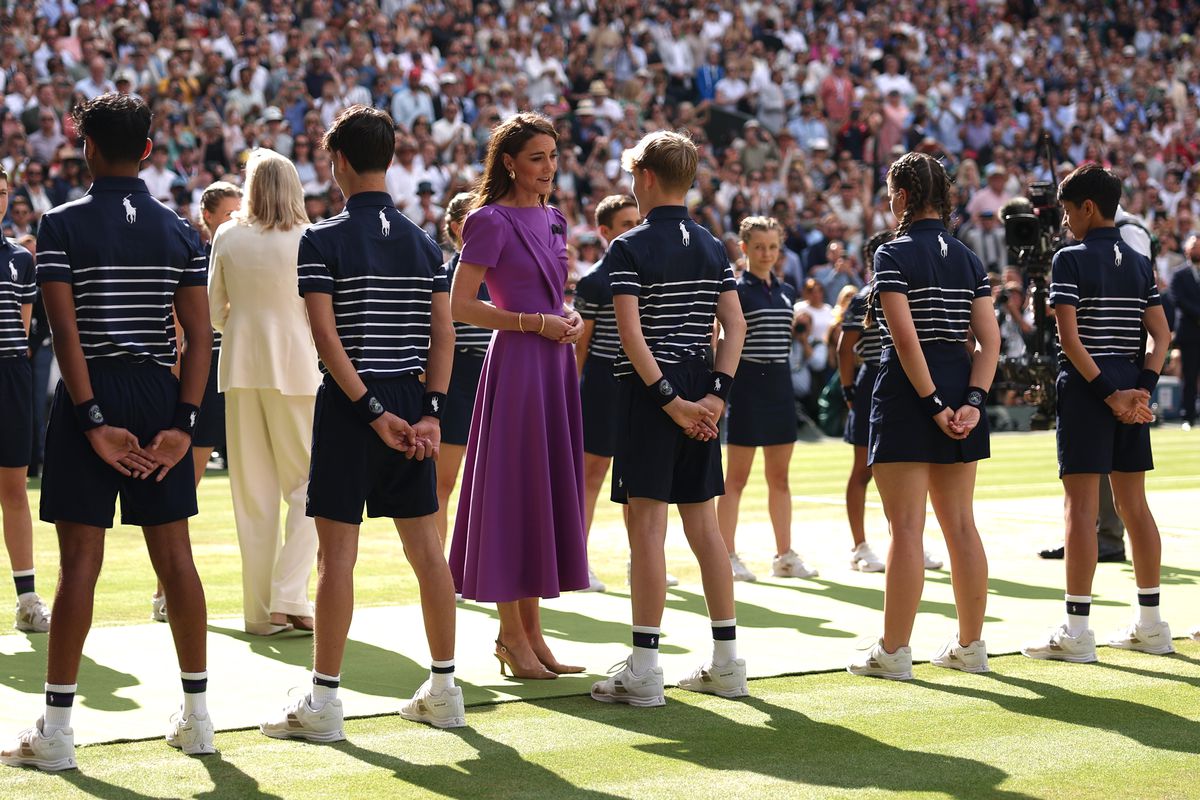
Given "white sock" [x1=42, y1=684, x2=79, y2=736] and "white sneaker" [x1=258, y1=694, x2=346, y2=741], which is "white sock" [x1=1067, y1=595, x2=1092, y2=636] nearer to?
"white sneaker" [x1=258, y1=694, x2=346, y2=741]

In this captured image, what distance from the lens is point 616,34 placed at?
1046 inches

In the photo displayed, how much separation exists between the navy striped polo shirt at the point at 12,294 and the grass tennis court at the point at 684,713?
138 cm

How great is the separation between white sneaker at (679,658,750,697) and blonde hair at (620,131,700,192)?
185 cm

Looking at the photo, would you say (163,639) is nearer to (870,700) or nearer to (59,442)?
(59,442)

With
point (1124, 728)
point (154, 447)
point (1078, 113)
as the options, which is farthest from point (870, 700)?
point (1078, 113)

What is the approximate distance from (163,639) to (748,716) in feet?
9.44

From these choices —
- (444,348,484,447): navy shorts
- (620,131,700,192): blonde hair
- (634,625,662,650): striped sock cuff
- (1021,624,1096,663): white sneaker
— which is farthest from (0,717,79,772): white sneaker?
(1021,624,1096,663): white sneaker

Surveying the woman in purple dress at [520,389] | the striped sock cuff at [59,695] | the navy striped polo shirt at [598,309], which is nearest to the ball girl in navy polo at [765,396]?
the navy striped polo shirt at [598,309]

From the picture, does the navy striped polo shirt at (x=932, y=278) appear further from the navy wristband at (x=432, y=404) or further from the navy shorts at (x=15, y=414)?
the navy shorts at (x=15, y=414)

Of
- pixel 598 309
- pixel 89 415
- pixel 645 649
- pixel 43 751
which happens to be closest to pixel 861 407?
pixel 598 309

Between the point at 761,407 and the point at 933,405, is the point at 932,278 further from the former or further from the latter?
the point at 761,407

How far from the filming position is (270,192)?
7.55m

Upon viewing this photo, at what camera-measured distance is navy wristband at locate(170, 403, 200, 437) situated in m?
5.32

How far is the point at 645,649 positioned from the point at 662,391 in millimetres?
968
